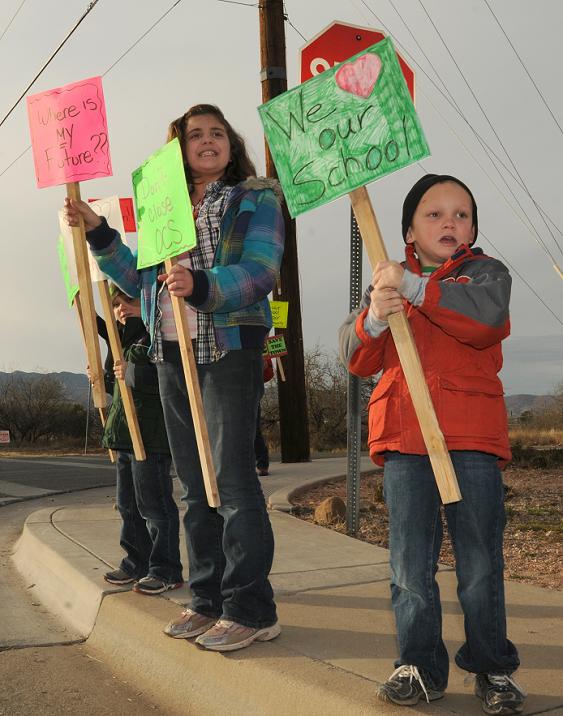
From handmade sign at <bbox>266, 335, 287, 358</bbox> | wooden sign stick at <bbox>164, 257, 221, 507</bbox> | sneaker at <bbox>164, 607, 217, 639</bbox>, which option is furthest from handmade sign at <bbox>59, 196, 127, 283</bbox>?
handmade sign at <bbox>266, 335, 287, 358</bbox>

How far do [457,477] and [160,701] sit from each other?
1.49 meters

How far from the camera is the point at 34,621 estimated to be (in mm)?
4535

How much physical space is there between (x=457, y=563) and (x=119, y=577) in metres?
2.23

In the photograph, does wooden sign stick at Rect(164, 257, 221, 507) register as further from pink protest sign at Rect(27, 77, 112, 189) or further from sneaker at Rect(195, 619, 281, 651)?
pink protest sign at Rect(27, 77, 112, 189)

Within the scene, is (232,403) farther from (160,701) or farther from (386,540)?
(386,540)

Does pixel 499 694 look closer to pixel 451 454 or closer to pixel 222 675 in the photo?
pixel 451 454

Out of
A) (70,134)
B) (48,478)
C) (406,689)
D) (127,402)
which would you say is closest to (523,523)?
(127,402)

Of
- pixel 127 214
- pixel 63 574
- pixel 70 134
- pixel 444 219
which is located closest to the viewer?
pixel 444 219

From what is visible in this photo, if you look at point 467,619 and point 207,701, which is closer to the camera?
point 467,619

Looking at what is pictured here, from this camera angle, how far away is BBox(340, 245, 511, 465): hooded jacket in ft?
8.96

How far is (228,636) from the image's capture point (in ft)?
11.1

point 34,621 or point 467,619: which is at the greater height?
point 467,619

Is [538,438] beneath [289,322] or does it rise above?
beneath

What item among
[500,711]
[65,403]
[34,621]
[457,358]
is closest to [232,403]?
[457,358]
